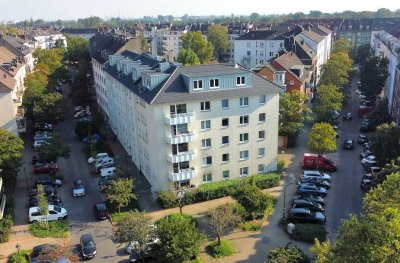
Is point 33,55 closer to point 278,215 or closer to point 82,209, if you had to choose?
point 82,209

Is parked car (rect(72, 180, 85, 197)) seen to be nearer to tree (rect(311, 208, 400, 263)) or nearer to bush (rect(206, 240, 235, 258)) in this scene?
bush (rect(206, 240, 235, 258))

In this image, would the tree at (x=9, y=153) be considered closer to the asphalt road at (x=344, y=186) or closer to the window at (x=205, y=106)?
the window at (x=205, y=106)

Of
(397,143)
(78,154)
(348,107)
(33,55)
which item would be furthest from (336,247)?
(33,55)

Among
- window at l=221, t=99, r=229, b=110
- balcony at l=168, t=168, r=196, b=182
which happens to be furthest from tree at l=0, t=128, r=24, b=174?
window at l=221, t=99, r=229, b=110

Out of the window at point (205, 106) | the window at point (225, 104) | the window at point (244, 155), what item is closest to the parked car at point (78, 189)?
the window at point (205, 106)

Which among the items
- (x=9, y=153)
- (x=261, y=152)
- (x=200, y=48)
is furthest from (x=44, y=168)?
(x=200, y=48)

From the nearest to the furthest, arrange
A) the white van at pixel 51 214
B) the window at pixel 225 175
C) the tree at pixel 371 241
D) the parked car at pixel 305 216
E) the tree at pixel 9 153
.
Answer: the tree at pixel 371 241
the parked car at pixel 305 216
the white van at pixel 51 214
the tree at pixel 9 153
the window at pixel 225 175

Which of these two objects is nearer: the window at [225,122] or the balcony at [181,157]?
the balcony at [181,157]
